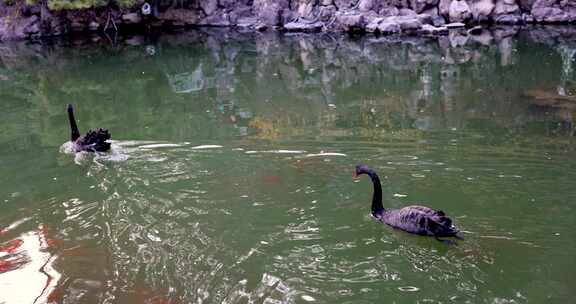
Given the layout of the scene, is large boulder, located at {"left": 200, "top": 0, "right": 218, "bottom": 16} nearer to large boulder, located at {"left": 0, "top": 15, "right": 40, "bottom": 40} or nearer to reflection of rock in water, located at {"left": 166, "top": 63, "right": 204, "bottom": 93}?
large boulder, located at {"left": 0, "top": 15, "right": 40, "bottom": 40}

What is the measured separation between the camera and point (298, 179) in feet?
24.9

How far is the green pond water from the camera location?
5.28 m

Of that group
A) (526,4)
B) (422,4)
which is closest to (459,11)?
(422,4)

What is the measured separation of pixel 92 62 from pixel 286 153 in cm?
1394

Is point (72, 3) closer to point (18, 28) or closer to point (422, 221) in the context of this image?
point (18, 28)

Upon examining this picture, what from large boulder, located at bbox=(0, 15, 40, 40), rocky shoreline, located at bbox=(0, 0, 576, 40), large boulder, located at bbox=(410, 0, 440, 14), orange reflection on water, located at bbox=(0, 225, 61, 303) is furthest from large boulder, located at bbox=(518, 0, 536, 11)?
orange reflection on water, located at bbox=(0, 225, 61, 303)

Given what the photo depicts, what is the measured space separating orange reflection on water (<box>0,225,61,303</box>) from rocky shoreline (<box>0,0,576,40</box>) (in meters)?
19.4

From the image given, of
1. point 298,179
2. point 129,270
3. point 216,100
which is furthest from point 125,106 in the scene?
point 129,270

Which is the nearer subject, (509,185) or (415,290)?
(415,290)

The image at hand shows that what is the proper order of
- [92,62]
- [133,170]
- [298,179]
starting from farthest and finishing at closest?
[92,62] → [133,170] → [298,179]

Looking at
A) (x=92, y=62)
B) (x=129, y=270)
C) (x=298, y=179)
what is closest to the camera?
(x=129, y=270)

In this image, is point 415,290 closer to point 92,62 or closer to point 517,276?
point 517,276

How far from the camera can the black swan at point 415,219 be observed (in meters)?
5.63

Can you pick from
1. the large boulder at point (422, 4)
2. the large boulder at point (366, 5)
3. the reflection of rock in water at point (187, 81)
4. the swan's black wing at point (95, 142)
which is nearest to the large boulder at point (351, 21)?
the large boulder at point (366, 5)
